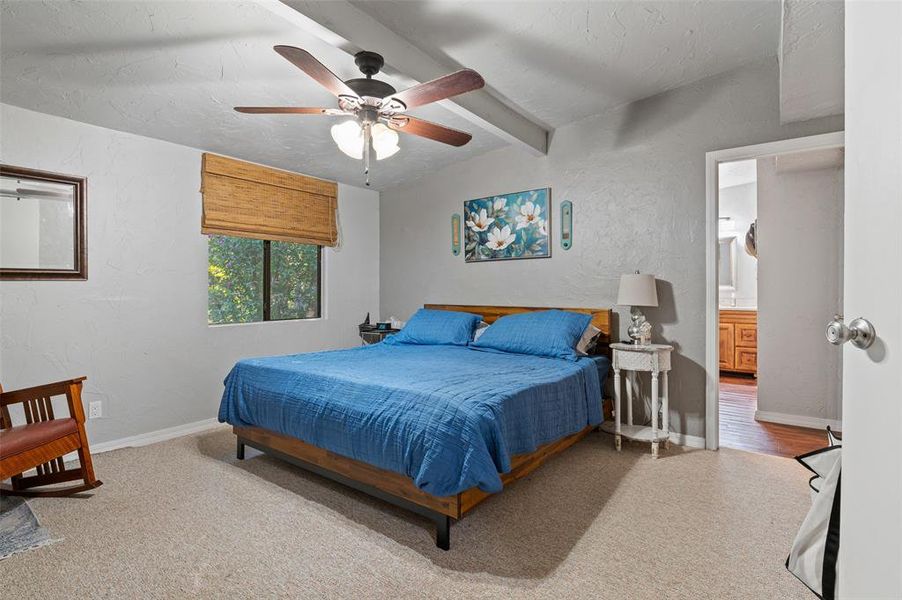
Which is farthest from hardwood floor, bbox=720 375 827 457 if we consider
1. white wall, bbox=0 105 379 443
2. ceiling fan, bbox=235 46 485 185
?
white wall, bbox=0 105 379 443

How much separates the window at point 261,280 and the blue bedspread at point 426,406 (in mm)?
1255

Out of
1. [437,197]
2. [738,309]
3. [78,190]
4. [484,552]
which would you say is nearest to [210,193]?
[78,190]

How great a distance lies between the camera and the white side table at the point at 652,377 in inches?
121

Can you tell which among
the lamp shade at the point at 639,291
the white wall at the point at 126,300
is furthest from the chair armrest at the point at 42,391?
the lamp shade at the point at 639,291

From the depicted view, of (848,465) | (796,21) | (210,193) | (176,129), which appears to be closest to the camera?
(848,465)

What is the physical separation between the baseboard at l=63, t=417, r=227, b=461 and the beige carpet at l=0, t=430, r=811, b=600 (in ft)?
1.13

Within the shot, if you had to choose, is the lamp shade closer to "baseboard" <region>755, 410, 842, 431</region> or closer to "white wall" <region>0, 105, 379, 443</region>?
"baseboard" <region>755, 410, 842, 431</region>

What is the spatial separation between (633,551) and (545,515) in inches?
17.6

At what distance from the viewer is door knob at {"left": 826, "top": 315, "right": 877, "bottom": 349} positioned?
2.58 ft

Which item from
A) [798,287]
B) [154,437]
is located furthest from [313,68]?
[798,287]

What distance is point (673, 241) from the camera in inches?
133

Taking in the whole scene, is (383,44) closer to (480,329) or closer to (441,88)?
(441,88)

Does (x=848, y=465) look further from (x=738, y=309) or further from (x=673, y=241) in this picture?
(x=738, y=309)

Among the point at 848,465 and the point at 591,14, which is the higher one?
the point at 591,14
